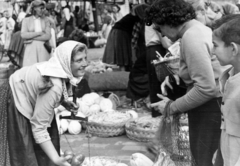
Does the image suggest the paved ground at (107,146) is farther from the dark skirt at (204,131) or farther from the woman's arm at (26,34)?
the woman's arm at (26,34)

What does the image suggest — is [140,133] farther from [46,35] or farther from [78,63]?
[46,35]

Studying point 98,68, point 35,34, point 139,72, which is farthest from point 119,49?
point 35,34

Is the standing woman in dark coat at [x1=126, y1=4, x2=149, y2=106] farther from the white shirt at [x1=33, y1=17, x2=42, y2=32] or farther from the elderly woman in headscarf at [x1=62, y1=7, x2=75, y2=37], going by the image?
the elderly woman in headscarf at [x1=62, y1=7, x2=75, y2=37]

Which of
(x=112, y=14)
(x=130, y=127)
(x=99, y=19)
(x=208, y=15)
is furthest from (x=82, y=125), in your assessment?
(x=99, y=19)

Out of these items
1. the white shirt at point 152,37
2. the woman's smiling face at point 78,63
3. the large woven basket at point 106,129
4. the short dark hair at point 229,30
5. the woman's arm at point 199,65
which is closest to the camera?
the short dark hair at point 229,30

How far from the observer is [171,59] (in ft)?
9.25

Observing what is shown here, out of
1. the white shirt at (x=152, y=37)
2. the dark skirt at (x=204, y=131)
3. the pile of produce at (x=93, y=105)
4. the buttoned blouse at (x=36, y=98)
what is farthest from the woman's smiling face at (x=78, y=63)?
Result: the pile of produce at (x=93, y=105)

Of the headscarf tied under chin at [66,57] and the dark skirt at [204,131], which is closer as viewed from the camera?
the headscarf tied under chin at [66,57]

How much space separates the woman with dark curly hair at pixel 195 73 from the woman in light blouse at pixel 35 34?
4.15m

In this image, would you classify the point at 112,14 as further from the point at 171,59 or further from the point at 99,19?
the point at 171,59

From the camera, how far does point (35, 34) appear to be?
637cm

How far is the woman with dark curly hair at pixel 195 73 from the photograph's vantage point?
2254 mm

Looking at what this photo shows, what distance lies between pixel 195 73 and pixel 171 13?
41 centimetres

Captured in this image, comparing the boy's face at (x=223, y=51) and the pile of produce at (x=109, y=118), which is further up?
the boy's face at (x=223, y=51)
